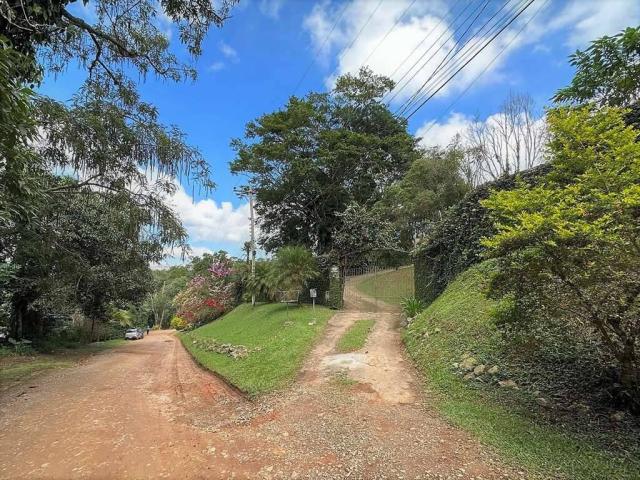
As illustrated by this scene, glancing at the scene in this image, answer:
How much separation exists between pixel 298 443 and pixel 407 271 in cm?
1199

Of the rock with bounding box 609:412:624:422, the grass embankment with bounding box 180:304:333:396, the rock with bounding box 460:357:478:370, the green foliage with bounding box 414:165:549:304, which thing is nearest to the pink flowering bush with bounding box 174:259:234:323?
the grass embankment with bounding box 180:304:333:396

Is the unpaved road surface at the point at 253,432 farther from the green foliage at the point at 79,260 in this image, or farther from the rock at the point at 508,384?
the green foliage at the point at 79,260

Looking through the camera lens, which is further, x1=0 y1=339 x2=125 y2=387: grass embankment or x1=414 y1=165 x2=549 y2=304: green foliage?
x1=414 y1=165 x2=549 y2=304: green foliage

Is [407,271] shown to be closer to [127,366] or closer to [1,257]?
[127,366]

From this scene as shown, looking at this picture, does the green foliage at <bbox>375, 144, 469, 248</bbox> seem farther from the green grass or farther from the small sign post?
the green grass

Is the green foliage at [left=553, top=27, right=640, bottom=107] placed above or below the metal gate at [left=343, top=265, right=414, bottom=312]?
above

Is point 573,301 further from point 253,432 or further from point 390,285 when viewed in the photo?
point 390,285

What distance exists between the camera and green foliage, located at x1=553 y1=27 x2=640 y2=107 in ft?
17.3

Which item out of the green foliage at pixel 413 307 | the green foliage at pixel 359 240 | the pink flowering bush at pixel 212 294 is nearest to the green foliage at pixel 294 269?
the green foliage at pixel 359 240

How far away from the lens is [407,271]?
15.9 meters

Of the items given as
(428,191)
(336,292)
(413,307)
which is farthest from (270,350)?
(428,191)

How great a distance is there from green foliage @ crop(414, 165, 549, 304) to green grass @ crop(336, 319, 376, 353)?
227 centimetres

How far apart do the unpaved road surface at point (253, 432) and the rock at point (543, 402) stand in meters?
1.17

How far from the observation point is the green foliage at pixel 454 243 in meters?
10.8
